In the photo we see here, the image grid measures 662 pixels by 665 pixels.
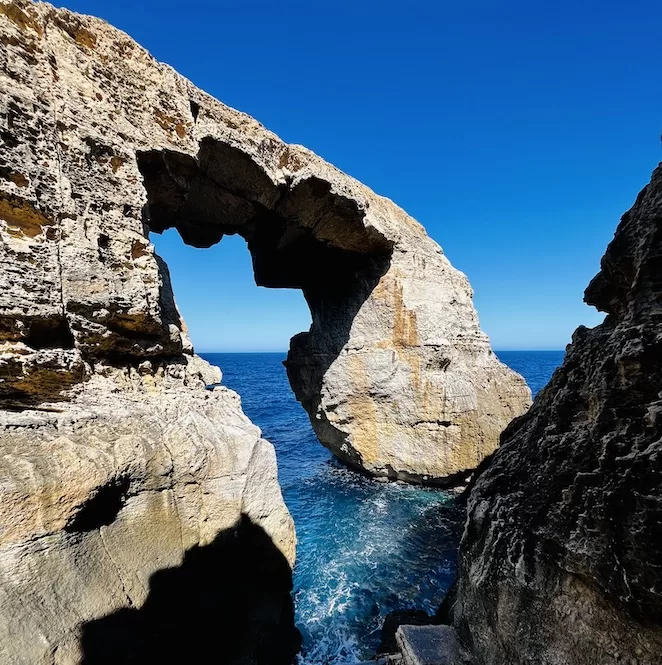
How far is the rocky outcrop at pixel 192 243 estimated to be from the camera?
Answer: 4.94 meters

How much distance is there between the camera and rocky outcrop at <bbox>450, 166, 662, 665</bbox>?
2.39 metres

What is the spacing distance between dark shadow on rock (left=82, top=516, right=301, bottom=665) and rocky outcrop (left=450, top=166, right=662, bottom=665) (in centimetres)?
308

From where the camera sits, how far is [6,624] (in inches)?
124

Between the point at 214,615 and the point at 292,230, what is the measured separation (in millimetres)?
9546

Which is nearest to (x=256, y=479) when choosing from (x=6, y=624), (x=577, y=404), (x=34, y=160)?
(x=6, y=624)

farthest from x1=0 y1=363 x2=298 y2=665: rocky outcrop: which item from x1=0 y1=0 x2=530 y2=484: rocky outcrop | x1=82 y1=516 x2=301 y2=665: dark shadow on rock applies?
x1=0 y1=0 x2=530 y2=484: rocky outcrop

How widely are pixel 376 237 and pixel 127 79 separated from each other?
790 cm

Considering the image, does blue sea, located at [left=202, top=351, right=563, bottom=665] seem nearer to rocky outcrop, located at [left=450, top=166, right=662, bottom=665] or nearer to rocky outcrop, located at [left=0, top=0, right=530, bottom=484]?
rocky outcrop, located at [left=0, top=0, right=530, bottom=484]

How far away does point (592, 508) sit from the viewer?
271 centimetres

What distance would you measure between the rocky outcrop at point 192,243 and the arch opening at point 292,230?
0.06 meters

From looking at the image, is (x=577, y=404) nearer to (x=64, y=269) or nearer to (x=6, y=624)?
(x=6, y=624)

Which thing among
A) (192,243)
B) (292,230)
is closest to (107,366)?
(292,230)

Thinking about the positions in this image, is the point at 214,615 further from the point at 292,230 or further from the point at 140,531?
the point at 292,230

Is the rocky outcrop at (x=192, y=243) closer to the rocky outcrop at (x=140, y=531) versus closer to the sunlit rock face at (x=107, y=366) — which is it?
the sunlit rock face at (x=107, y=366)
